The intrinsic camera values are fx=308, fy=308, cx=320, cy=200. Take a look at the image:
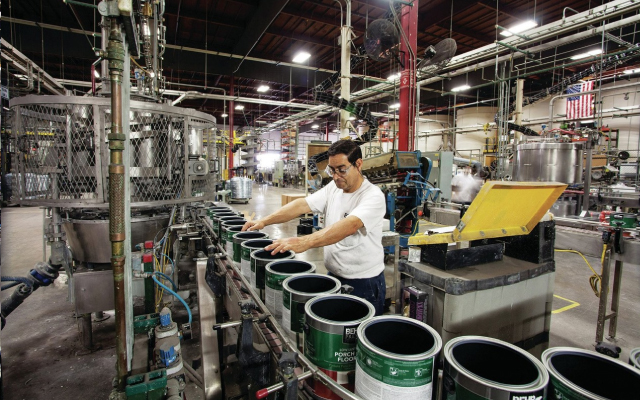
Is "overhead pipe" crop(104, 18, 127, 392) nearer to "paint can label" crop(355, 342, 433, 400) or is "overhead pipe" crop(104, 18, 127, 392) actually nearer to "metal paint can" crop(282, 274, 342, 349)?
"metal paint can" crop(282, 274, 342, 349)

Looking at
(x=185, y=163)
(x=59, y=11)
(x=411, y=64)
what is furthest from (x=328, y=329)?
(x=59, y=11)

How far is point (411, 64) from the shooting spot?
6.36m

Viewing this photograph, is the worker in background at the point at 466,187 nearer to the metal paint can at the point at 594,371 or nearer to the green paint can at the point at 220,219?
the green paint can at the point at 220,219

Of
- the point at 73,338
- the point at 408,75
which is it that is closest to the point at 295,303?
the point at 73,338

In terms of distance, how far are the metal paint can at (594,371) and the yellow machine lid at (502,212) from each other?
0.81 m

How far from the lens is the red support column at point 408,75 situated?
625 cm

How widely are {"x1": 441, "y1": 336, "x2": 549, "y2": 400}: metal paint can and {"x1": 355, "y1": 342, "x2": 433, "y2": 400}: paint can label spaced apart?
0.24ft

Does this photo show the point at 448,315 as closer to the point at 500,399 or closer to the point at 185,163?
the point at 500,399

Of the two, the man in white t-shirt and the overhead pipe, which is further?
the man in white t-shirt

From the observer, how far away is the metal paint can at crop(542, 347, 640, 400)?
0.92 metres

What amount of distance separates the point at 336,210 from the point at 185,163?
1.68 m

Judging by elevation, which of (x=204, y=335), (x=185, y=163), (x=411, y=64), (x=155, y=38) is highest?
(x=411, y=64)

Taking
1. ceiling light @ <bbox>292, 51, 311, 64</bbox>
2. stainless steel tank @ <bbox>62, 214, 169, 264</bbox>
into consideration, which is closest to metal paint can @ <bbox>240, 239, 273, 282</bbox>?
stainless steel tank @ <bbox>62, 214, 169, 264</bbox>

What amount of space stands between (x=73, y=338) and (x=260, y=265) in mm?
2716
